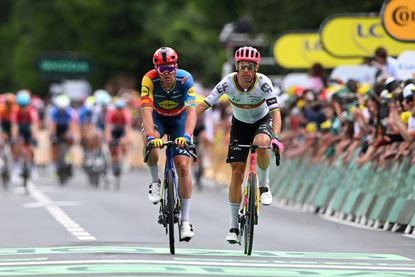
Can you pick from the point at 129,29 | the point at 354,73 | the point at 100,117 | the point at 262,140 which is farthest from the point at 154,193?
the point at 129,29

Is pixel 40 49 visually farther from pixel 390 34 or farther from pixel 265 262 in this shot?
pixel 265 262

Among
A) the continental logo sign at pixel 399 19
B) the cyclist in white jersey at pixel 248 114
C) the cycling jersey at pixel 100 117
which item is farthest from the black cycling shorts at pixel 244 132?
the cycling jersey at pixel 100 117

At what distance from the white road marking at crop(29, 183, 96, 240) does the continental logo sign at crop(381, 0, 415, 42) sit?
18.0 feet

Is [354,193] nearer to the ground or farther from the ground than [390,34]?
nearer to the ground

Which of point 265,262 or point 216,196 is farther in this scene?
point 216,196

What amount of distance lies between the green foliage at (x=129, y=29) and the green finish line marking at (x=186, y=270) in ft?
101

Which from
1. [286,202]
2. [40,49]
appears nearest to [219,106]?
[286,202]

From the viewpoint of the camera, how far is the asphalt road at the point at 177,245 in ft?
46.1

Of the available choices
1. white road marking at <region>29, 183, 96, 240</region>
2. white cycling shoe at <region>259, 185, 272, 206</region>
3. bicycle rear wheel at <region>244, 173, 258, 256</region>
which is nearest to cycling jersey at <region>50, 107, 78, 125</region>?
white road marking at <region>29, 183, 96, 240</region>

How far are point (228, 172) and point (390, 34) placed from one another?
11.8 meters

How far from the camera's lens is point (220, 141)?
117 feet

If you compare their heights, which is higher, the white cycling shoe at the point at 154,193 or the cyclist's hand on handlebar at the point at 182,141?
the cyclist's hand on handlebar at the point at 182,141

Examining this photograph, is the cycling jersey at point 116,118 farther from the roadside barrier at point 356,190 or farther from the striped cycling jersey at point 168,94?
the striped cycling jersey at point 168,94

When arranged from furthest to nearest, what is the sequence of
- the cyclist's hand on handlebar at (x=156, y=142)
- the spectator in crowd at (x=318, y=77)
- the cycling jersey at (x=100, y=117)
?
the cycling jersey at (x=100, y=117) → the spectator in crowd at (x=318, y=77) → the cyclist's hand on handlebar at (x=156, y=142)
